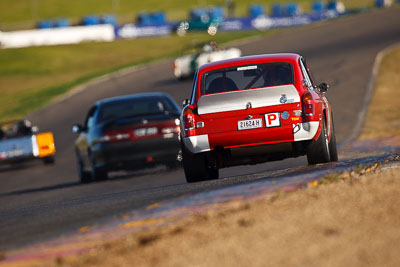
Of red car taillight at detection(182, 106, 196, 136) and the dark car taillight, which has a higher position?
red car taillight at detection(182, 106, 196, 136)

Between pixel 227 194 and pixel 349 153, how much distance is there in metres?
7.67

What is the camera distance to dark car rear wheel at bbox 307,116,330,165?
36.1 ft

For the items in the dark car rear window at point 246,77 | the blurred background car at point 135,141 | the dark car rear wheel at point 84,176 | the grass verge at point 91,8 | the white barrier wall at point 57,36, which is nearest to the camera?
the dark car rear window at point 246,77

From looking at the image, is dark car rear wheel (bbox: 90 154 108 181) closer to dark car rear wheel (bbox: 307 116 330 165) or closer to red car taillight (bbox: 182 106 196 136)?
red car taillight (bbox: 182 106 196 136)

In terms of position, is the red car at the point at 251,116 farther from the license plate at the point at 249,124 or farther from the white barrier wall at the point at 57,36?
the white barrier wall at the point at 57,36

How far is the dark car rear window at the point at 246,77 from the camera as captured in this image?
11.2m

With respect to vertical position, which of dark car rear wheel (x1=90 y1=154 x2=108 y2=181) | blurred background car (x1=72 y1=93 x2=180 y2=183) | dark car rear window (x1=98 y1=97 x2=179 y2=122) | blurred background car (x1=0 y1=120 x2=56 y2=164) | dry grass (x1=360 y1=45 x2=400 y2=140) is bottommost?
dry grass (x1=360 y1=45 x2=400 y2=140)

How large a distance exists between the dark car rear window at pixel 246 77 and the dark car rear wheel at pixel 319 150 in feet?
2.60

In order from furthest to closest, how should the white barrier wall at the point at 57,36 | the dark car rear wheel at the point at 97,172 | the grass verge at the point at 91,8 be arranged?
the grass verge at the point at 91,8, the white barrier wall at the point at 57,36, the dark car rear wheel at the point at 97,172

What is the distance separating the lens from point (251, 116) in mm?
10812

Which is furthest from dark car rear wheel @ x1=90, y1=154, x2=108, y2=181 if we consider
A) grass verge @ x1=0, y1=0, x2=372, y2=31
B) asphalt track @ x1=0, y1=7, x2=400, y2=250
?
grass verge @ x1=0, y1=0, x2=372, y2=31

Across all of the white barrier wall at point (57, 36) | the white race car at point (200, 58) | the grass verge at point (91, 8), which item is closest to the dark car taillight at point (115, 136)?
the white race car at point (200, 58)

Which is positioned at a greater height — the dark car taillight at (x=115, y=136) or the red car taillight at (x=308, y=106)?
the red car taillight at (x=308, y=106)

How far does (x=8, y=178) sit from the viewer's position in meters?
20.8
